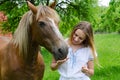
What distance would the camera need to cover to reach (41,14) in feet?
13.3

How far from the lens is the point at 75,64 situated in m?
4.28

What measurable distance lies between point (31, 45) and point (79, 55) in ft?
2.10

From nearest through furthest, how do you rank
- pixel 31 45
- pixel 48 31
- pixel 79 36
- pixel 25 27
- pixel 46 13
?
pixel 48 31, pixel 46 13, pixel 79 36, pixel 25 27, pixel 31 45

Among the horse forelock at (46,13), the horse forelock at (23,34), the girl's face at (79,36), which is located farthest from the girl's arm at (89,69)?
the horse forelock at (23,34)

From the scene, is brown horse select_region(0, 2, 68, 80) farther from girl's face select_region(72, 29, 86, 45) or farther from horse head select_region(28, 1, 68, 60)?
girl's face select_region(72, 29, 86, 45)

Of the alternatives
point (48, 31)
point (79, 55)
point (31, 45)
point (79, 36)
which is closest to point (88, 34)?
point (79, 36)

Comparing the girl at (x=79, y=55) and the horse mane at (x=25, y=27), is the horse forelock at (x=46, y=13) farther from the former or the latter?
the girl at (x=79, y=55)

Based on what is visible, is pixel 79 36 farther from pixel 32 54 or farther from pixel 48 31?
pixel 32 54

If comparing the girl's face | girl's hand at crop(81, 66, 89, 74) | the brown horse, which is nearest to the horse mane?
the brown horse

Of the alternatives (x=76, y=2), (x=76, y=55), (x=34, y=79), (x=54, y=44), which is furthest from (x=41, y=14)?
(x=76, y=2)

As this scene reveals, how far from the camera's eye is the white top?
425 centimetres

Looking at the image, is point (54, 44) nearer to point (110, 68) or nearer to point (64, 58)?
point (64, 58)

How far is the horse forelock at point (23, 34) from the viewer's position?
4299 millimetres

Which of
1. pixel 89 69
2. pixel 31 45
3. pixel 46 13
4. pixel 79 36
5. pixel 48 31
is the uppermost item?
pixel 46 13
